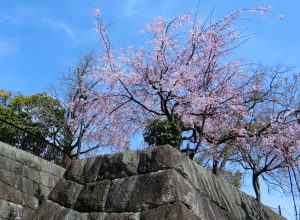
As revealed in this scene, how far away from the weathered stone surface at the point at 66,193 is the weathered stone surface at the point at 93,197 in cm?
11

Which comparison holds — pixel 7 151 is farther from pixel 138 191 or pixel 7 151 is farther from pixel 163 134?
pixel 138 191

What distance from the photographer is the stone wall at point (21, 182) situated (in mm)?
8758

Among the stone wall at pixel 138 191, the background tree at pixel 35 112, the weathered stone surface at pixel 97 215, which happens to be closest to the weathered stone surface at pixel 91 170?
the stone wall at pixel 138 191

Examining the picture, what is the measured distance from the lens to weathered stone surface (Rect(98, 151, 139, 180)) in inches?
199

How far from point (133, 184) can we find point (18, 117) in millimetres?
18507

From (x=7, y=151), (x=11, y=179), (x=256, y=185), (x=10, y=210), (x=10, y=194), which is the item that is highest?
(x=256, y=185)

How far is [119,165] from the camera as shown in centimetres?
516

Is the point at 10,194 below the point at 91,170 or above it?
above

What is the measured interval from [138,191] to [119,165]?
1.86 feet

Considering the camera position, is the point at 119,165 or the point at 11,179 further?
the point at 11,179

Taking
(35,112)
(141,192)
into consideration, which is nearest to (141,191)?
(141,192)

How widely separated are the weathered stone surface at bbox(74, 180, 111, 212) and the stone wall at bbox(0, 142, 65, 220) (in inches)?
165

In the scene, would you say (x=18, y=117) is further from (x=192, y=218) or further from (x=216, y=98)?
(x=192, y=218)

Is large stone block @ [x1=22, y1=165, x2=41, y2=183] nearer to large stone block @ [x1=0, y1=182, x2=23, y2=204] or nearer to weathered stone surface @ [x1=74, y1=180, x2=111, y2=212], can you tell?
large stone block @ [x1=0, y1=182, x2=23, y2=204]
